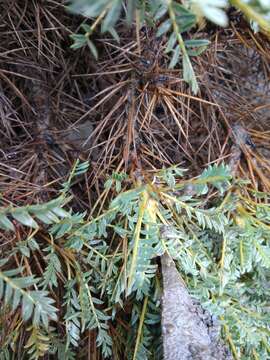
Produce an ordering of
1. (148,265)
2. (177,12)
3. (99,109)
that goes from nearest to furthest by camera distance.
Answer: (177,12), (148,265), (99,109)

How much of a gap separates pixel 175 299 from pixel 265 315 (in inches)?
6.9

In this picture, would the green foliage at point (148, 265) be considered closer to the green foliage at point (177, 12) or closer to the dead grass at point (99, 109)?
the dead grass at point (99, 109)

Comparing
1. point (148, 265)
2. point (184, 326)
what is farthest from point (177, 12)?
point (184, 326)

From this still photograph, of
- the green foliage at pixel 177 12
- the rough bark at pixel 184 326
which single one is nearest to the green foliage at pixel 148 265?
the rough bark at pixel 184 326

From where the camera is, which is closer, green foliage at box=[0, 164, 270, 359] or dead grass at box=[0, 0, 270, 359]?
green foliage at box=[0, 164, 270, 359]

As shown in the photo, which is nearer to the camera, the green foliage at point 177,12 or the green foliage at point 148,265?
the green foliage at point 177,12

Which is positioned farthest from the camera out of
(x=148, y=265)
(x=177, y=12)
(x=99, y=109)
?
(x=99, y=109)

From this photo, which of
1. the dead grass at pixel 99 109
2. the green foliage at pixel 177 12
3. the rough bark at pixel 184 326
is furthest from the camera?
the dead grass at pixel 99 109

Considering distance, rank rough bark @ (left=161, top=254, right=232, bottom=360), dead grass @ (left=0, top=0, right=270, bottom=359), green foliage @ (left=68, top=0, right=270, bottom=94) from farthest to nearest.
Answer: dead grass @ (left=0, top=0, right=270, bottom=359)
rough bark @ (left=161, top=254, right=232, bottom=360)
green foliage @ (left=68, top=0, right=270, bottom=94)

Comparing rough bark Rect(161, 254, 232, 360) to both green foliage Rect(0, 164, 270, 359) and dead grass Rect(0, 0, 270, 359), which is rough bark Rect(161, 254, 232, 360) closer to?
green foliage Rect(0, 164, 270, 359)

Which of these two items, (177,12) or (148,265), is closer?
(177,12)

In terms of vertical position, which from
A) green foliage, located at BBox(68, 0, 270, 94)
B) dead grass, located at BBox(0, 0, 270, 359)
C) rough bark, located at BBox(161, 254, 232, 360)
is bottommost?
rough bark, located at BBox(161, 254, 232, 360)

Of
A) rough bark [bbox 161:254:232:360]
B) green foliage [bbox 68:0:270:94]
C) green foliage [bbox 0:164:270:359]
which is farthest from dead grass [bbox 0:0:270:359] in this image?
green foliage [bbox 68:0:270:94]

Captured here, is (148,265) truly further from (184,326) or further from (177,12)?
(177,12)
